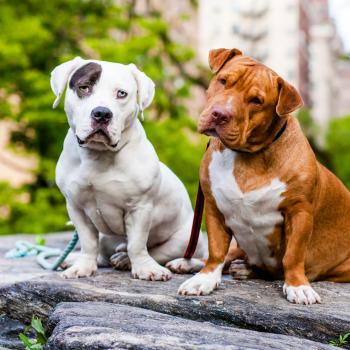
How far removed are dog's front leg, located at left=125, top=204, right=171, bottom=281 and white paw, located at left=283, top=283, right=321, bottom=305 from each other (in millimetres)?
818

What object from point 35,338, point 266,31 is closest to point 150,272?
point 35,338

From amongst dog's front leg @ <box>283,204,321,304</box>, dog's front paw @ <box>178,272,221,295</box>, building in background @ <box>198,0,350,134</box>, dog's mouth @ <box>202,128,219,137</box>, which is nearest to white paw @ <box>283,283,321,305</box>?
dog's front leg @ <box>283,204,321,304</box>

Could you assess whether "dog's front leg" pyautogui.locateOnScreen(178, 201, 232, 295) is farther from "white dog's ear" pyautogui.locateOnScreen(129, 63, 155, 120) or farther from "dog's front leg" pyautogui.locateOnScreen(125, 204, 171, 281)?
"white dog's ear" pyautogui.locateOnScreen(129, 63, 155, 120)

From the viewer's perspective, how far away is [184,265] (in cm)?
469

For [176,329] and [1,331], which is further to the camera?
[1,331]

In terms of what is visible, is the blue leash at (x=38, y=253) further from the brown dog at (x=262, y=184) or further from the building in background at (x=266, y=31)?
the building in background at (x=266, y=31)

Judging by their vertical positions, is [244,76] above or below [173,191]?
above

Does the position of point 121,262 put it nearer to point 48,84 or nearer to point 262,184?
point 262,184

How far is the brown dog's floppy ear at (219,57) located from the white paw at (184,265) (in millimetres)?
1319

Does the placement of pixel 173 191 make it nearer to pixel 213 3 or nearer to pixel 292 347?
pixel 292 347

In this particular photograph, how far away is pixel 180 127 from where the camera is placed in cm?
1555

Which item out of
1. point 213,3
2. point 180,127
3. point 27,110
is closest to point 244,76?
point 27,110

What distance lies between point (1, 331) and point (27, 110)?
10177mm

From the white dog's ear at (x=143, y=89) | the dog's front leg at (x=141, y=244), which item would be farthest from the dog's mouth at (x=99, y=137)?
the dog's front leg at (x=141, y=244)
